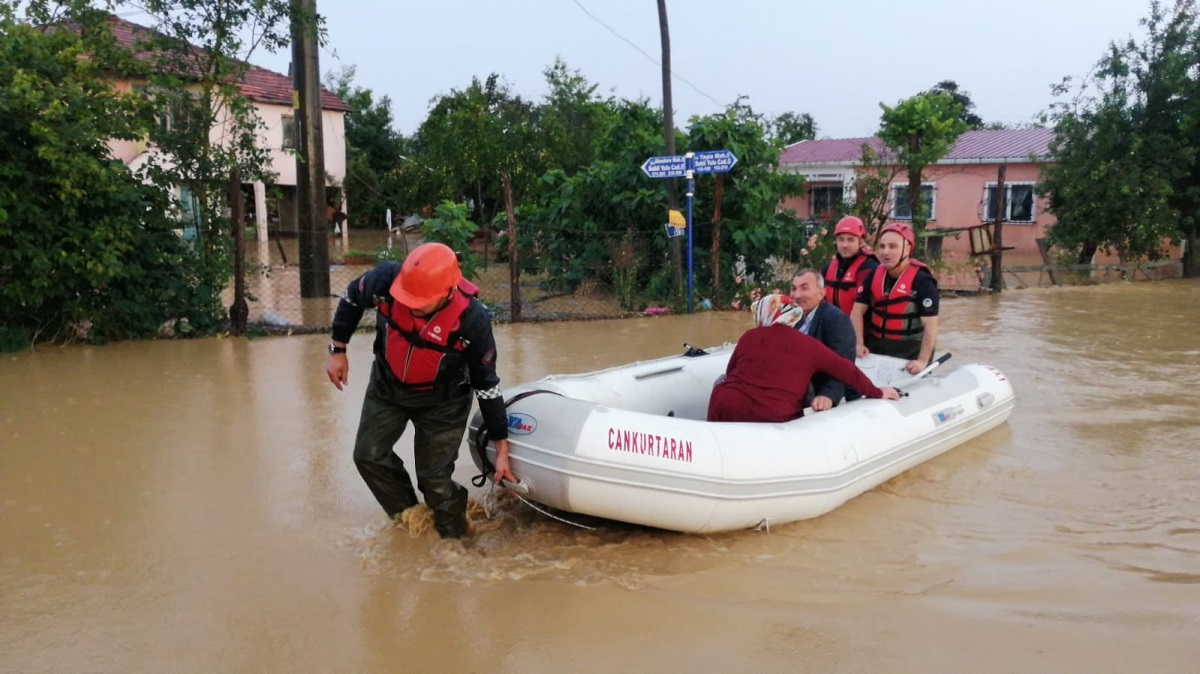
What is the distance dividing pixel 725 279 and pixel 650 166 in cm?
188

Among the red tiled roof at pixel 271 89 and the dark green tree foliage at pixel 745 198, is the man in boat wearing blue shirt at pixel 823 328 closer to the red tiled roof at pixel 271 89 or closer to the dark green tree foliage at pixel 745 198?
the dark green tree foliage at pixel 745 198

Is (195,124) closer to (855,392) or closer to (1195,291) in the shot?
(855,392)

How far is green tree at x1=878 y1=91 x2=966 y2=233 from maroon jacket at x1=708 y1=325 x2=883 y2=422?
9.48 m

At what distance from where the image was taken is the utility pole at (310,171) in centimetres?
1116

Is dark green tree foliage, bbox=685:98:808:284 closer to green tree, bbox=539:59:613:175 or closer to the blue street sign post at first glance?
the blue street sign post

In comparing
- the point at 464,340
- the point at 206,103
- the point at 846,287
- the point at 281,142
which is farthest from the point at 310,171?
the point at 281,142

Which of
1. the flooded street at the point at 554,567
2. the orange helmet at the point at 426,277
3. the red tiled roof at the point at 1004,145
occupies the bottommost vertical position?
the flooded street at the point at 554,567

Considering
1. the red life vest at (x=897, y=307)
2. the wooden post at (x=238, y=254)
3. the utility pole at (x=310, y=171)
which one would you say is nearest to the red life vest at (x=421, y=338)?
the red life vest at (x=897, y=307)

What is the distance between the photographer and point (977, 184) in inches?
886

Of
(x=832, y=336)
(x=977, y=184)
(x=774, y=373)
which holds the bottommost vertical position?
(x=774, y=373)

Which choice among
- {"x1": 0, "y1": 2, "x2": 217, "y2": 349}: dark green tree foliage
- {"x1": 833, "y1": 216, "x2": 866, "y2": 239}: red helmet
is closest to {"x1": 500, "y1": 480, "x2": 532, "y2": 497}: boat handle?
{"x1": 833, "y1": 216, "x2": 866, "y2": 239}: red helmet

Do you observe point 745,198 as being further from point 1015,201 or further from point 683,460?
point 1015,201

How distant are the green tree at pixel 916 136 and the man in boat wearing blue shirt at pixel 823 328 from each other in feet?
29.7

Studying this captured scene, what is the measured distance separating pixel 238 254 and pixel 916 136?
9.33 m
